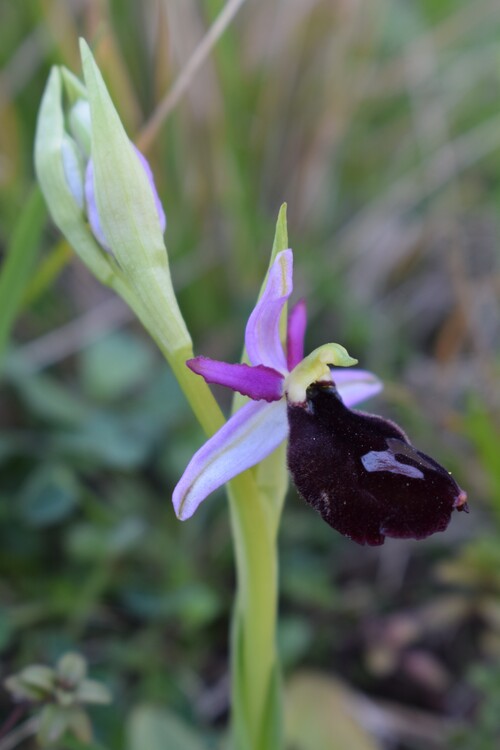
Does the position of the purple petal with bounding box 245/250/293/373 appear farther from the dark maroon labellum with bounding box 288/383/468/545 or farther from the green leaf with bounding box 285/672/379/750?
the green leaf with bounding box 285/672/379/750

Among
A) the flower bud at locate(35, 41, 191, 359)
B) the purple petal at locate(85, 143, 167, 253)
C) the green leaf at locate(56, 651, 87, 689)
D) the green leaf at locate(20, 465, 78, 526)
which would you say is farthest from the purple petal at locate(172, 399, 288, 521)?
the green leaf at locate(20, 465, 78, 526)

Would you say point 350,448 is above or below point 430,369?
below

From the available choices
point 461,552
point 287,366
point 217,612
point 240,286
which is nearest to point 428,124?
point 240,286

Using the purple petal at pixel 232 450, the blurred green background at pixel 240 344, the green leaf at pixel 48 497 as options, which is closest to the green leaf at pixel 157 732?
the blurred green background at pixel 240 344

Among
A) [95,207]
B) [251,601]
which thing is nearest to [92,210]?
[95,207]

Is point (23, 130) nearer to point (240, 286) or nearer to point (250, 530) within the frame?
point (240, 286)

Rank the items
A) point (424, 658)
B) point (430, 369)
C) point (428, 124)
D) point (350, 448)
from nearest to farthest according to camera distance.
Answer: point (350, 448)
point (424, 658)
point (430, 369)
point (428, 124)
